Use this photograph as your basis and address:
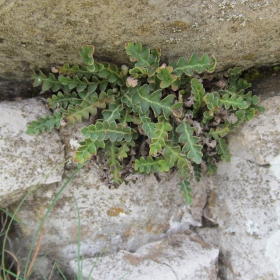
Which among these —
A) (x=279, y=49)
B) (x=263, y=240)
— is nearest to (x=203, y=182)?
(x=263, y=240)

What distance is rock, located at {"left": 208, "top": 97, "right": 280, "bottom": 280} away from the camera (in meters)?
2.97

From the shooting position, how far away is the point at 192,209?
3480mm

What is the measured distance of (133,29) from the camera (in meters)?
2.50

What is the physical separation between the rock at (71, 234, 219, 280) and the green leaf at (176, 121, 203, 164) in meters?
1.06

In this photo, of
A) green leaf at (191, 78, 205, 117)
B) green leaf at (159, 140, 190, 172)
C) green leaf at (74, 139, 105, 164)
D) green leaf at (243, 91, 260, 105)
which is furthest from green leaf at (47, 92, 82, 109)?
green leaf at (243, 91, 260, 105)

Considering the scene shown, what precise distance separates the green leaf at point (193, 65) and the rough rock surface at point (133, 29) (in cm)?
14

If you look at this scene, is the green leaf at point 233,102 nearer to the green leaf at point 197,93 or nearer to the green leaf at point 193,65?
the green leaf at point 197,93

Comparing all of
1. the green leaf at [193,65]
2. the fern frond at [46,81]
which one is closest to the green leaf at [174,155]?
the green leaf at [193,65]

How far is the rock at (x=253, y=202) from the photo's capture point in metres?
2.97

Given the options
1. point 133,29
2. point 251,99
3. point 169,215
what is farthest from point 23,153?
point 251,99

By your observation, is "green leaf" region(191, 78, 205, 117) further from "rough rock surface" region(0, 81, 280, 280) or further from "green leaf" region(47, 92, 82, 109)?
"green leaf" region(47, 92, 82, 109)

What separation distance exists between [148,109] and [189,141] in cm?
43

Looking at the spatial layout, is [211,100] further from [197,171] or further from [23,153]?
[23,153]

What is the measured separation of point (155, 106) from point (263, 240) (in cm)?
154
